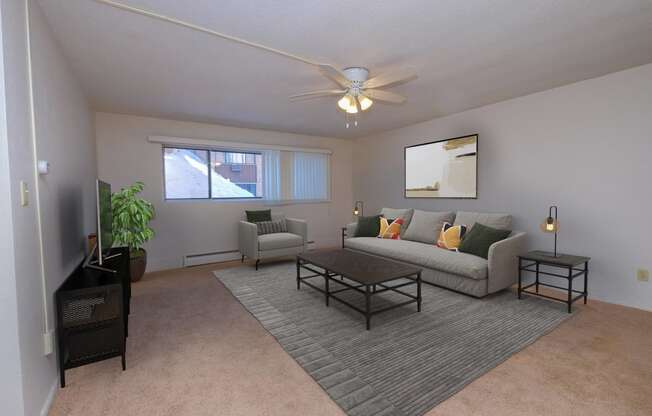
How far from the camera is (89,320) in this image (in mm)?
1891

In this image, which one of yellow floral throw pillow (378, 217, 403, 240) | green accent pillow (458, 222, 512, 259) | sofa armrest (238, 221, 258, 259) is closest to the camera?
green accent pillow (458, 222, 512, 259)

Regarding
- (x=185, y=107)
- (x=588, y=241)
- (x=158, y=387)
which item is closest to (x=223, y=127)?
(x=185, y=107)

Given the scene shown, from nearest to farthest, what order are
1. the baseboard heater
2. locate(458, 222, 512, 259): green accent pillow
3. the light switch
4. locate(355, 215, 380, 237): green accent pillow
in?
the light switch, locate(458, 222, 512, 259): green accent pillow, the baseboard heater, locate(355, 215, 380, 237): green accent pillow

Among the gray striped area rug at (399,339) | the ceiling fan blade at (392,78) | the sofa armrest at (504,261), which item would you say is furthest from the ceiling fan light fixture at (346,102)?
the sofa armrest at (504,261)

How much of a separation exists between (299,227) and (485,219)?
106 inches

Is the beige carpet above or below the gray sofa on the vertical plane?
below

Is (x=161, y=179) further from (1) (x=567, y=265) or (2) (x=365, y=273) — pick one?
(1) (x=567, y=265)

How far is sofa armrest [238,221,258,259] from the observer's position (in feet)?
14.3

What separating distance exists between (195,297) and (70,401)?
1655mm

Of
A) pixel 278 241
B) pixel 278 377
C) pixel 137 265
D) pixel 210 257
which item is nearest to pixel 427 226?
pixel 278 241

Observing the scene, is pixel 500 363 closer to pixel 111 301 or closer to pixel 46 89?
pixel 111 301

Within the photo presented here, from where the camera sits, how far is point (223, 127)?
195 inches

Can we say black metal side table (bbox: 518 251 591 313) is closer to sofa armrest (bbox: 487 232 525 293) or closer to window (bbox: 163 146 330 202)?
sofa armrest (bbox: 487 232 525 293)

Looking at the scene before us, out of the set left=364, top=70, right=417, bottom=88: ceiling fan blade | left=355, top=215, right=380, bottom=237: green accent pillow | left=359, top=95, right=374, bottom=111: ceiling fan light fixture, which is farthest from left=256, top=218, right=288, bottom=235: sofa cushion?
left=364, top=70, right=417, bottom=88: ceiling fan blade
